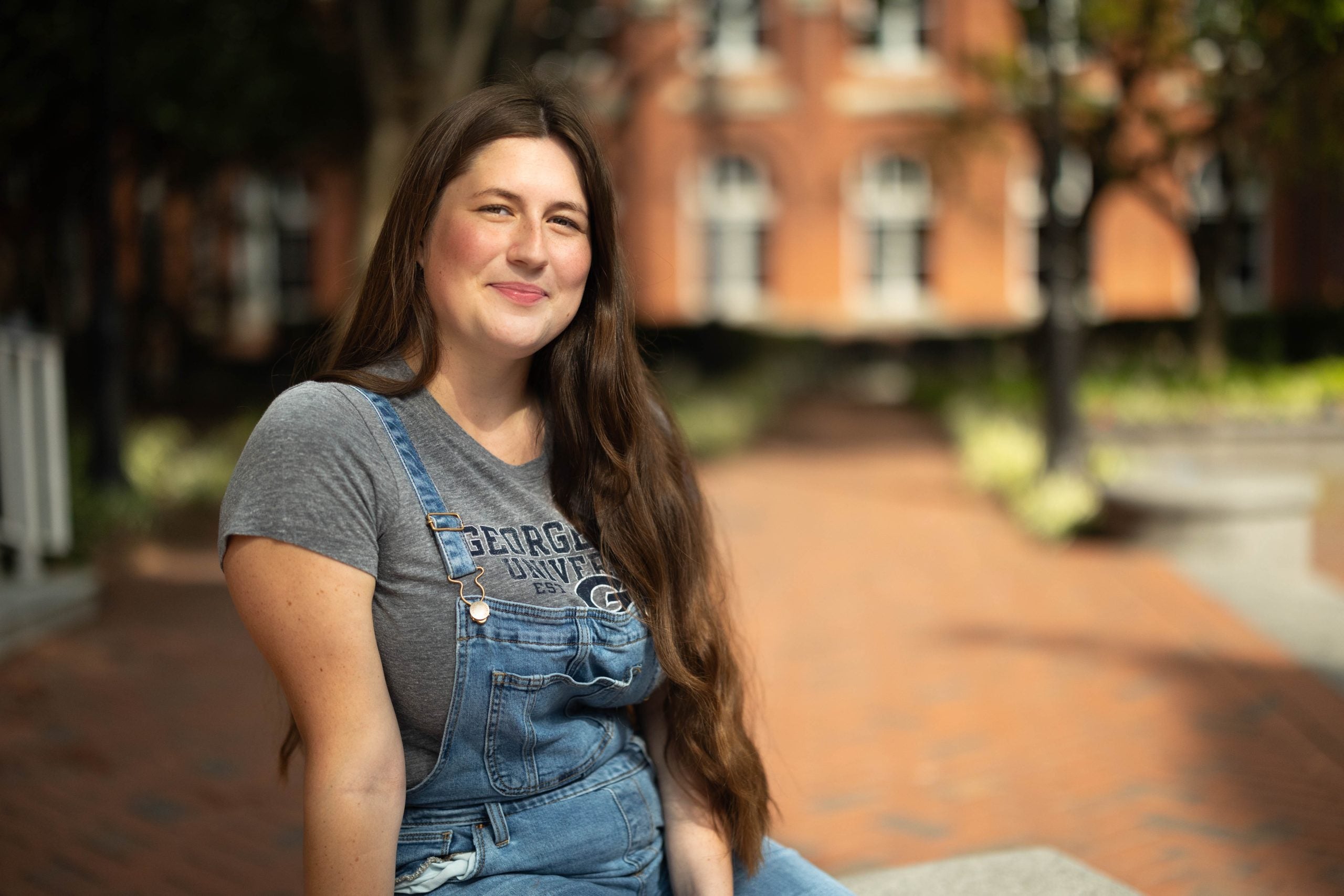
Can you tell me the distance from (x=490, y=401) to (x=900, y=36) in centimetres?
2310

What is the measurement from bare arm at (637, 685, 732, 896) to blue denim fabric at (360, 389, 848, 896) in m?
0.07

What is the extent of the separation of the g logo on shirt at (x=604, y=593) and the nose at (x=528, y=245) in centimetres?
47

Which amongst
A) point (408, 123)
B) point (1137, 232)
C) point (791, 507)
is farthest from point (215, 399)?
point (1137, 232)

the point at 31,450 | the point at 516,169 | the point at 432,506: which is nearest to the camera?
the point at 432,506

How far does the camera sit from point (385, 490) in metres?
1.71

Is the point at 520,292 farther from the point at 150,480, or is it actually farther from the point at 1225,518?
the point at 150,480

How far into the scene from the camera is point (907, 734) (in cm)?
479

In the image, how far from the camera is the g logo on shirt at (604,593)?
187cm

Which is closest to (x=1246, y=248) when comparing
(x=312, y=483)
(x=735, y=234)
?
(x=735, y=234)

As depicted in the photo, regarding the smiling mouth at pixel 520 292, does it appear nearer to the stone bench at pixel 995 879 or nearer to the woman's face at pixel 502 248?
the woman's face at pixel 502 248

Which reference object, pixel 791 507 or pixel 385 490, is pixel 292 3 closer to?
pixel 791 507

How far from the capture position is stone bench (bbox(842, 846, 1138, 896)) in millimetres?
2213

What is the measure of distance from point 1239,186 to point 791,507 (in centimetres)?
740

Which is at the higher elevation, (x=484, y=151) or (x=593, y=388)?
(x=484, y=151)
